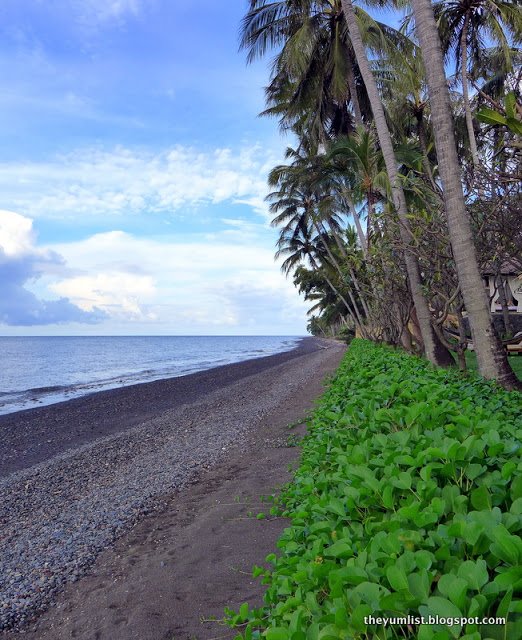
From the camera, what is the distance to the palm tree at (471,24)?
49.9ft

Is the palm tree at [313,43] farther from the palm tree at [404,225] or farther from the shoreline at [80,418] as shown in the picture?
the shoreline at [80,418]

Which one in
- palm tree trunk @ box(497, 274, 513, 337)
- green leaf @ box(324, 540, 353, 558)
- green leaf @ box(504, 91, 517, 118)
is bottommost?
green leaf @ box(324, 540, 353, 558)

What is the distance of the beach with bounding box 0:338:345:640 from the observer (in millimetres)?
3881

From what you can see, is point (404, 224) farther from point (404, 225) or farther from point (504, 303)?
point (504, 303)

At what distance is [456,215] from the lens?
647 cm

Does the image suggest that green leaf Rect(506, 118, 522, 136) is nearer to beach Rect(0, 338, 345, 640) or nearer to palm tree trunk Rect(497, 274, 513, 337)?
beach Rect(0, 338, 345, 640)

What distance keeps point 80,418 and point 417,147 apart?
16988 millimetres

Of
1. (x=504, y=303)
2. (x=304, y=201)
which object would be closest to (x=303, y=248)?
(x=304, y=201)

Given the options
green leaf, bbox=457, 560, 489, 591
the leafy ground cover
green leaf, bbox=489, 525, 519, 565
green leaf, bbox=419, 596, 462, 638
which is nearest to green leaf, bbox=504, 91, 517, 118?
the leafy ground cover

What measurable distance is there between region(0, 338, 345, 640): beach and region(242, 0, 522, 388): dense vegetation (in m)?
3.90

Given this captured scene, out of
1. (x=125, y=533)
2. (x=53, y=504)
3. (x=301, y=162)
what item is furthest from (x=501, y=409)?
(x=301, y=162)

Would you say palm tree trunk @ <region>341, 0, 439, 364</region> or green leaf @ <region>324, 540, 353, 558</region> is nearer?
green leaf @ <region>324, 540, 353, 558</region>

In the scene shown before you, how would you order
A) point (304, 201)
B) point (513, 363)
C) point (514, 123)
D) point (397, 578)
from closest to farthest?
1. point (397, 578)
2. point (514, 123)
3. point (513, 363)
4. point (304, 201)

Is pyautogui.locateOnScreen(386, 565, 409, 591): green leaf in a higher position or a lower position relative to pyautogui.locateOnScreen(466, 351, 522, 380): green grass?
higher
